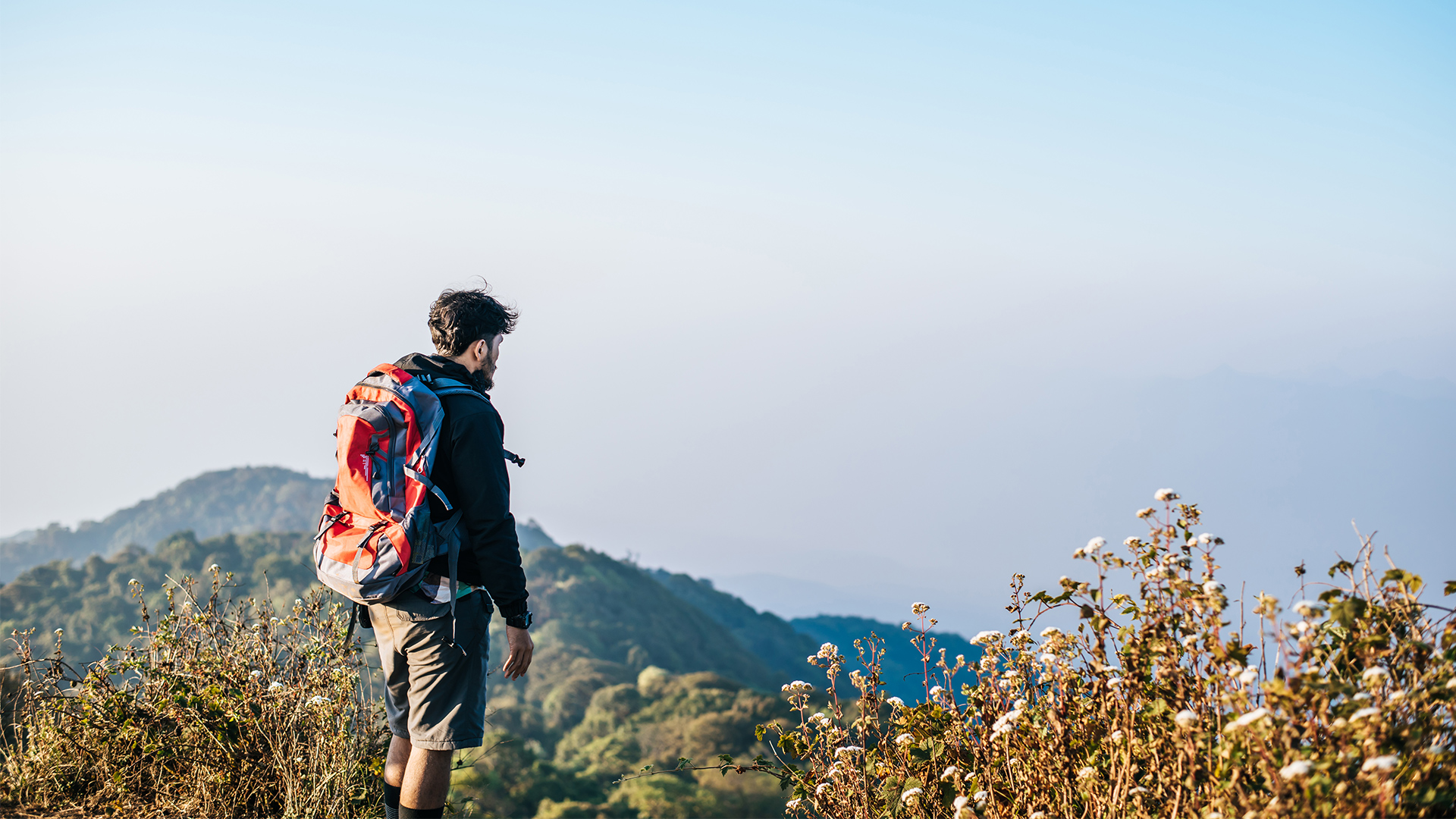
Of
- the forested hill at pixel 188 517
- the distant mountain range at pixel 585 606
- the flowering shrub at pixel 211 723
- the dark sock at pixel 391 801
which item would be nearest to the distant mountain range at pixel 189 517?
the forested hill at pixel 188 517

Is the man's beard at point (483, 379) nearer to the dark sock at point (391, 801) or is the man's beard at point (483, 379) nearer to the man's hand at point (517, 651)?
the man's hand at point (517, 651)

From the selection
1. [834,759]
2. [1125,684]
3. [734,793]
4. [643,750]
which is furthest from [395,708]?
[643,750]

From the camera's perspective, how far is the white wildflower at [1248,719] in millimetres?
1698

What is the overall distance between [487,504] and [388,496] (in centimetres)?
27

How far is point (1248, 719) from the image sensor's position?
1.70m

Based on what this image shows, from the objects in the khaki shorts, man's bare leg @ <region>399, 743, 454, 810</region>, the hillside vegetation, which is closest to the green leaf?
the khaki shorts

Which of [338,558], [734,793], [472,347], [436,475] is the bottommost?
[734,793]

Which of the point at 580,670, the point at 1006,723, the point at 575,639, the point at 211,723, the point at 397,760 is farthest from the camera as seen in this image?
the point at 575,639

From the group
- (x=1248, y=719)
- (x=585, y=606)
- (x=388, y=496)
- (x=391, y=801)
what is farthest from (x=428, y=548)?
(x=585, y=606)

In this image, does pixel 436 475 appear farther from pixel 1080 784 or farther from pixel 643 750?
pixel 643 750

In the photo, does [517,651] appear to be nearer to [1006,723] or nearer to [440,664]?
[440,664]

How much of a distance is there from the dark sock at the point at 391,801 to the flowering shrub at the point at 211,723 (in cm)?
59

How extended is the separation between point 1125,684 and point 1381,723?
1.86ft

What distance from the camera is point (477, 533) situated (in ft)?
8.80
